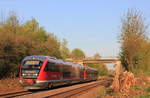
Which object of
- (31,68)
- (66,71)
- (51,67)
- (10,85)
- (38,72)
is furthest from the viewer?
(66,71)

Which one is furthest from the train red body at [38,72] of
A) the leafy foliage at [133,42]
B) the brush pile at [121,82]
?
the leafy foliage at [133,42]

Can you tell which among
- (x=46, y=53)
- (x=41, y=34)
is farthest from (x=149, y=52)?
(x=41, y=34)

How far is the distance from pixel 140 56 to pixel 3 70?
21616 millimetres

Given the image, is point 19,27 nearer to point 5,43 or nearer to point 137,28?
point 5,43

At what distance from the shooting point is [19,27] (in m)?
40.2

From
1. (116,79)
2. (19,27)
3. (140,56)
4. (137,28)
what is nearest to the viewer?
(116,79)

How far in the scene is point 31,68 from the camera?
820 inches

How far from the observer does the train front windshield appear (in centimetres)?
2059

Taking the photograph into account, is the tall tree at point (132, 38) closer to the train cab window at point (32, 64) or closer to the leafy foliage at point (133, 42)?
the leafy foliage at point (133, 42)

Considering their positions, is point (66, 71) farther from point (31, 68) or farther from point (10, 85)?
point (31, 68)

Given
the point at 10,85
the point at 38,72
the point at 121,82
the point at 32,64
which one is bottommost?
the point at 10,85

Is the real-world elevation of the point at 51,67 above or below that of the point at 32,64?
below

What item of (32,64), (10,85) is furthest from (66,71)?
(32,64)

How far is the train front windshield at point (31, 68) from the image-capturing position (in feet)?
67.6
